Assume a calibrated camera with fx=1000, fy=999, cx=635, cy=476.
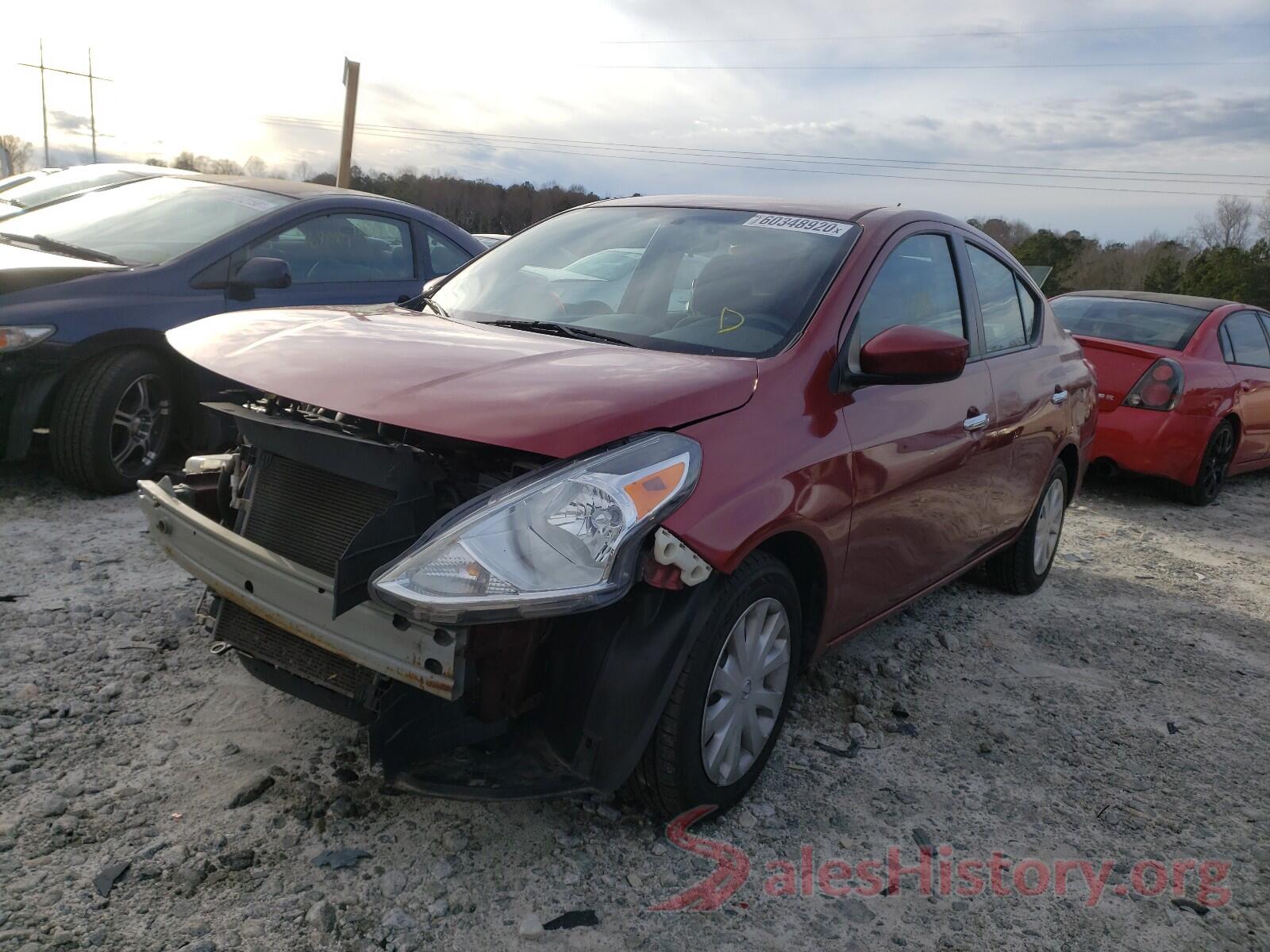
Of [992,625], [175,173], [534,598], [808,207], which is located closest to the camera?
[534,598]

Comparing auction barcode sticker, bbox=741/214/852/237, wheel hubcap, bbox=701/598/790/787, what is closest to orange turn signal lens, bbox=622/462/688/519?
wheel hubcap, bbox=701/598/790/787

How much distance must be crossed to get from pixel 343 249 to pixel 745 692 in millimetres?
4209

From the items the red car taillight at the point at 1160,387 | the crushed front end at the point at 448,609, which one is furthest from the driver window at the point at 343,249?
the red car taillight at the point at 1160,387

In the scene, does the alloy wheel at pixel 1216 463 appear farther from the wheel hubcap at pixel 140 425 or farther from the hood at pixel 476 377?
the wheel hubcap at pixel 140 425

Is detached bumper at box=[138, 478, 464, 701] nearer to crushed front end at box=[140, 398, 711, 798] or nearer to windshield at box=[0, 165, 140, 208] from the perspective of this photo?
crushed front end at box=[140, 398, 711, 798]

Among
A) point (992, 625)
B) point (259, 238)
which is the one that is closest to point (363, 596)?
point (992, 625)

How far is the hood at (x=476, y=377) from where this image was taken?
2.20 m

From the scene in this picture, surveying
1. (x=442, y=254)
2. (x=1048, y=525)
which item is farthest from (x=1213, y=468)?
(x=442, y=254)

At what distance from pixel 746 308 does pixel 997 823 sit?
1660 millimetres

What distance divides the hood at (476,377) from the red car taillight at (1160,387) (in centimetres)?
551

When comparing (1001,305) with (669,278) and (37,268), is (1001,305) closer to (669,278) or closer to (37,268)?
(669,278)

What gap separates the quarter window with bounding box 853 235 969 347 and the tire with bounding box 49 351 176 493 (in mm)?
3460

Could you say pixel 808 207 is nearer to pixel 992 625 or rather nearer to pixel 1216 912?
pixel 992 625

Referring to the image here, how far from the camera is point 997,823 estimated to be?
2857 mm
